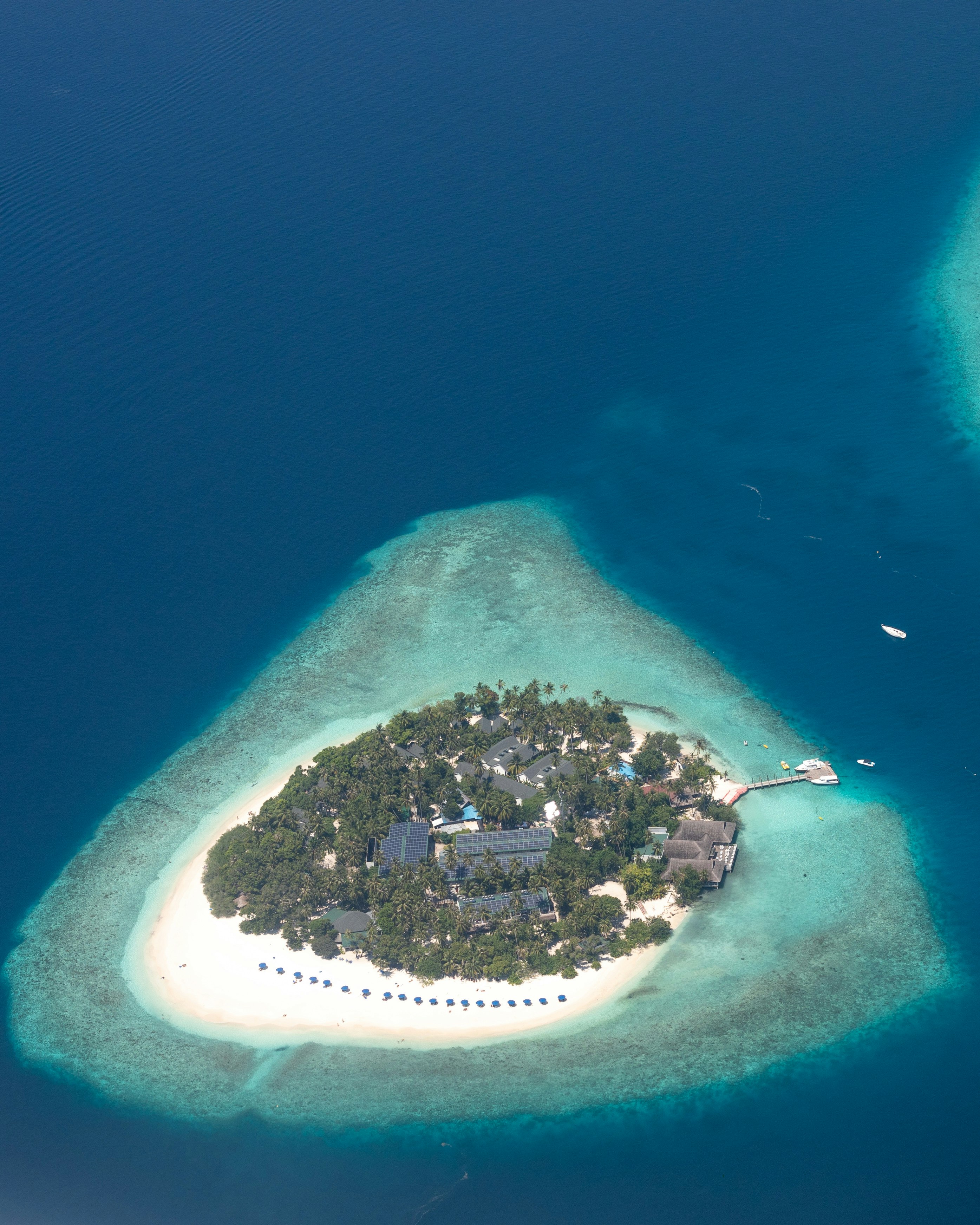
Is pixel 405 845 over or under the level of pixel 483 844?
over

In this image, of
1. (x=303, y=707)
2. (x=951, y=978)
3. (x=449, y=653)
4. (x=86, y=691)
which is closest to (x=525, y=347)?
(x=449, y=653)

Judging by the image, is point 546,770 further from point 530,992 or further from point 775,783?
point 530,992

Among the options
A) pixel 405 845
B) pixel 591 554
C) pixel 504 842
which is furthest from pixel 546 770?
pixel 591 554

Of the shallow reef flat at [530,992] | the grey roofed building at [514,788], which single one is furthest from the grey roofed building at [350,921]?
the grey roofed building at [514,788]

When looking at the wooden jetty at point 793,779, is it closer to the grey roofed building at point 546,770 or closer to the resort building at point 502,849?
the grey roofed building at point 546,770

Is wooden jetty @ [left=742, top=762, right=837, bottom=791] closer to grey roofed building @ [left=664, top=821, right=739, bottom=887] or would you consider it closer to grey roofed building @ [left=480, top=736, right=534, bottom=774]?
grey roofed building @ [left=664, top=821, right=739, bottom=887]

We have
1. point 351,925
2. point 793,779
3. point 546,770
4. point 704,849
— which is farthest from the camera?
point 546,770

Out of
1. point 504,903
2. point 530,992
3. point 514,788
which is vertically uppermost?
point 514,788
